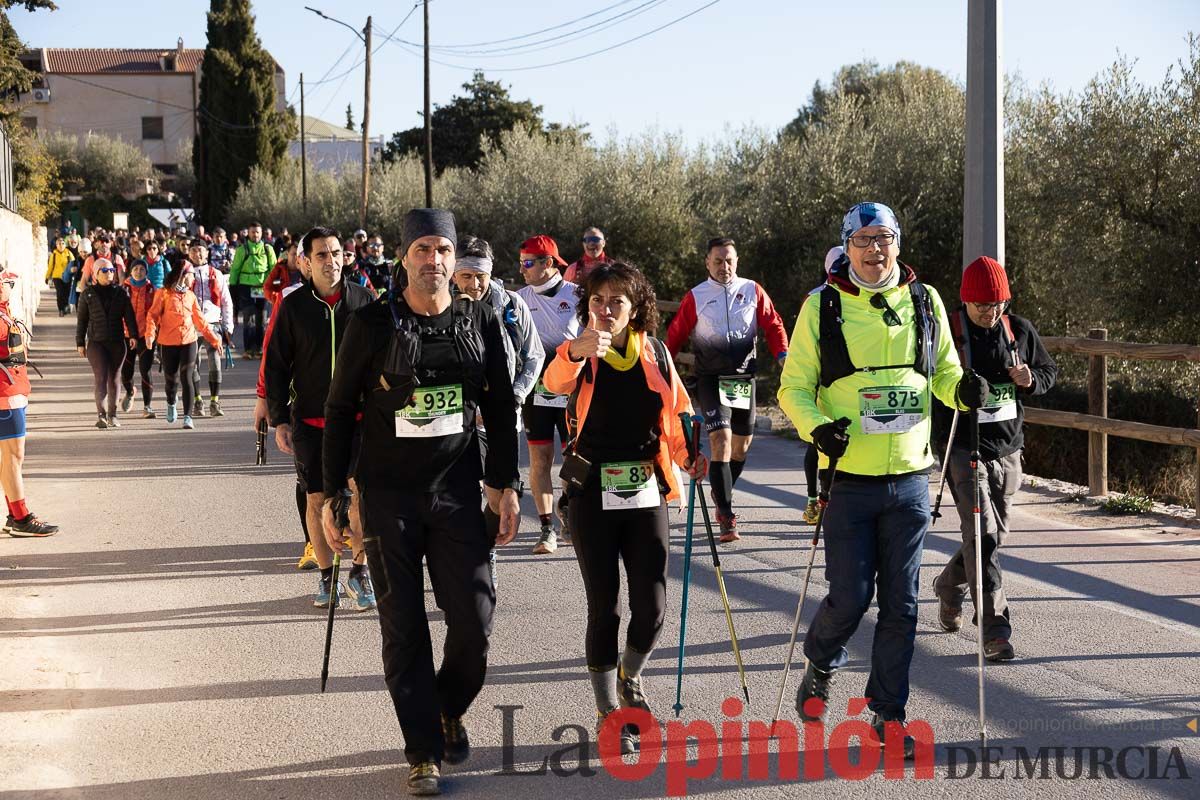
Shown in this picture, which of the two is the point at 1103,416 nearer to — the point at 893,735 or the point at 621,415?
the point at 893,735

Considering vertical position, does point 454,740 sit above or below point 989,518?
below

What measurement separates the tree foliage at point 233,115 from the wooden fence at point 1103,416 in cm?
6560

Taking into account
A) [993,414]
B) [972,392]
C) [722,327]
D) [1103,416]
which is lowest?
[1103,416]

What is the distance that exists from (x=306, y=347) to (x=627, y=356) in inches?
101

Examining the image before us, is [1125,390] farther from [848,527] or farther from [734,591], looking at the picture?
A: [848,527]

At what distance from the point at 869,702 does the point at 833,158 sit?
58.1 feet

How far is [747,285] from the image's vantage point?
9.69 m

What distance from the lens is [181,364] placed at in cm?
1591

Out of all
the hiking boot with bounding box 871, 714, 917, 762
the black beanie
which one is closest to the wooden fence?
the hiking boot with bounding box 871, 714, 917, 762

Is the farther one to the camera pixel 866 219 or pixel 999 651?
pixel 999 651

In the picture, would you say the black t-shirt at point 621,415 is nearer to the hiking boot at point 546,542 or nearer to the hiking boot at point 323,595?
the hiking boot at point 323,595

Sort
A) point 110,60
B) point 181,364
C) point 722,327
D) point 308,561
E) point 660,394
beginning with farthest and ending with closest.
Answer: point 110,60, point 181,364, point 722,327, point 308,561, point 660,394

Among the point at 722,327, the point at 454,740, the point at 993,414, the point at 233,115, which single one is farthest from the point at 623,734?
the point at 233,115

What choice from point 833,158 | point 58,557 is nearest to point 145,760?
point 58,557
